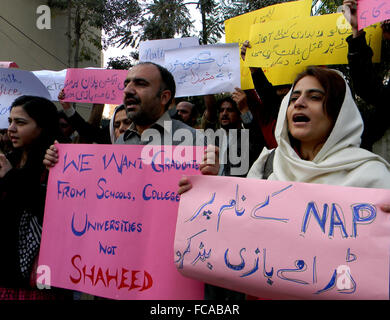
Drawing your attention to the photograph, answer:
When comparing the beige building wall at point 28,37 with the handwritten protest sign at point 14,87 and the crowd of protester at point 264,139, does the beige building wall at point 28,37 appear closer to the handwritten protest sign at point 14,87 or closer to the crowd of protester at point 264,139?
the handwritten protest sign at point 14,87

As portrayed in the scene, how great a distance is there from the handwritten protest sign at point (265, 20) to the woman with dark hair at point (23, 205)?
1565 millimetres

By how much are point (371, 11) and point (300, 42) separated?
52cm

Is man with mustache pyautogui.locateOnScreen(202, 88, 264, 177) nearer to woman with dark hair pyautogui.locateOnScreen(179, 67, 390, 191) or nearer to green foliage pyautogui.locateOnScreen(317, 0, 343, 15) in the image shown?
woman with dark hair pyautogui.locateOnScreen(179, 67, 390, 191)

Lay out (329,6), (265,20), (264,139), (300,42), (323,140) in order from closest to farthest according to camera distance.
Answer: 1. (323,140)
2. (300,42)
3. (264,139)
4. (265,20)
5. (329,6)

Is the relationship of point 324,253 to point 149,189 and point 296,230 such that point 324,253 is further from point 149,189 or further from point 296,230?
point 149,189

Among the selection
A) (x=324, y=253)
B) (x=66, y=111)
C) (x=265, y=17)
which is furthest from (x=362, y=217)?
(x=66, y=111)

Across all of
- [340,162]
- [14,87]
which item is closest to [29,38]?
→ [14,87]

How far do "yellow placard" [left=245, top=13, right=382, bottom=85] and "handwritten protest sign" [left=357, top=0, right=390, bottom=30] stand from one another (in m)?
0.28

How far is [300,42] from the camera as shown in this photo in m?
2.28

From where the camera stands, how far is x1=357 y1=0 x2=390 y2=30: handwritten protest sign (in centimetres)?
179

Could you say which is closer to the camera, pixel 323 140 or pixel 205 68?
pixel 323 140

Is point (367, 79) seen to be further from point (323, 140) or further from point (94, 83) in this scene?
point (94, 83)

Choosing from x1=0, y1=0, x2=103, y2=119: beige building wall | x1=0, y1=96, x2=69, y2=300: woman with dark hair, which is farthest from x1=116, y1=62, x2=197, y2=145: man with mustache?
x1=0, y1=0, x2=103, y2=119: beige building wall

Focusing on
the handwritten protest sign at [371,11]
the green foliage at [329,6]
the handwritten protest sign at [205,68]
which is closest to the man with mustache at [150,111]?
the handwritten protest sign at [205,68]
